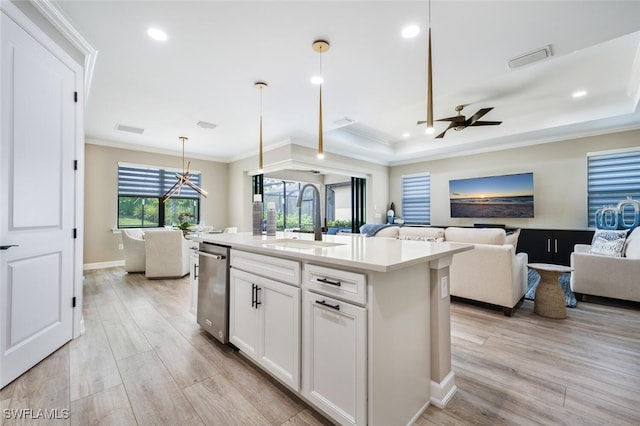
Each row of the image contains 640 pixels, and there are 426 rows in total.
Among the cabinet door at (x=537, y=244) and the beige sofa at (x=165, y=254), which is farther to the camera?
the cabinet door at (x=537, y=244)

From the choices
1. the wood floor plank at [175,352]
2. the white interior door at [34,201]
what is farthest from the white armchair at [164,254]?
the white interior door at [34,201]

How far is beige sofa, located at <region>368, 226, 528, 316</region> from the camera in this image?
2963mm

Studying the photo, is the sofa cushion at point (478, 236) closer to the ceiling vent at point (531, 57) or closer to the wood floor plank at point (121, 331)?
the ceiling vent at point (531, 57)

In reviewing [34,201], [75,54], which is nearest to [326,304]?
[34,201]

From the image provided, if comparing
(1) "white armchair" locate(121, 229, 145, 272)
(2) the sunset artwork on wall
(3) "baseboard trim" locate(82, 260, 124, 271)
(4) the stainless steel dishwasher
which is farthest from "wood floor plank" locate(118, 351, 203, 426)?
(2) the sunset artwork on wall

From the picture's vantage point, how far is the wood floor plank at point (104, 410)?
1.46 m

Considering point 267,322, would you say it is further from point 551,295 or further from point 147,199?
point 147,199

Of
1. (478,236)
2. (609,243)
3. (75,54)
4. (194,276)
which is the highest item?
(75,54)

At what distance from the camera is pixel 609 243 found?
12.7ft

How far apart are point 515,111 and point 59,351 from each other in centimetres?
681

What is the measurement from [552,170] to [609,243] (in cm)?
218

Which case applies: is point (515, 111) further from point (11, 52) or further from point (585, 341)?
point (11, 52)

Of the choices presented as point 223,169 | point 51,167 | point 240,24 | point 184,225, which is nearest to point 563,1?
point 240,24

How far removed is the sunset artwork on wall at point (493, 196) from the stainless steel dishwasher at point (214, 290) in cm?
611
